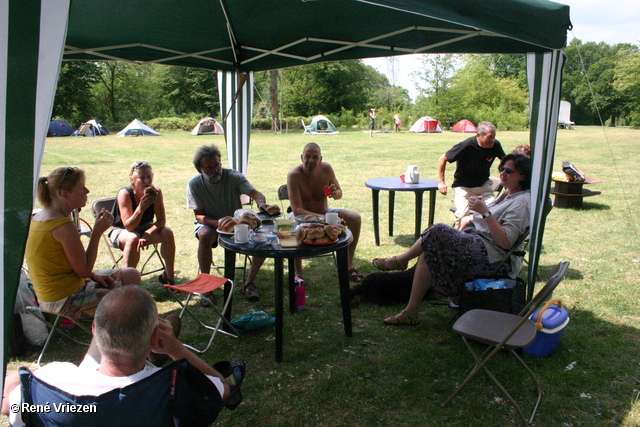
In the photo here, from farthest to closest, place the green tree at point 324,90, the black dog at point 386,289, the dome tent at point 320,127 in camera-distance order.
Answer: the green tree at point 324,90
the dome tent at point 320,127
the black dog at point 386,289

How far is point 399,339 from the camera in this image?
10.8 feet

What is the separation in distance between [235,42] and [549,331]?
163 inches

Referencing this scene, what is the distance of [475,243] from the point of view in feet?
10.9

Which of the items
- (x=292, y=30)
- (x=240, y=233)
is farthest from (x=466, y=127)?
(x=240, y=233)

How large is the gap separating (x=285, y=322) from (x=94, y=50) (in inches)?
141

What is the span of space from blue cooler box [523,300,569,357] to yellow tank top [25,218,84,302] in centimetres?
297

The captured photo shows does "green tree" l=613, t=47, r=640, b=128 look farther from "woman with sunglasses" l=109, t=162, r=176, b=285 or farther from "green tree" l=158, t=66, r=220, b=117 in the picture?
"woman with sunglasses" l=109, t=162, r=176, b=285

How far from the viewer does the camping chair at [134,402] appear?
51.1 inches

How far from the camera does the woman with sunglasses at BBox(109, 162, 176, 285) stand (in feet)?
12.8

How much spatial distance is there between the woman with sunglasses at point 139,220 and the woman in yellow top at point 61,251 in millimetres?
1032

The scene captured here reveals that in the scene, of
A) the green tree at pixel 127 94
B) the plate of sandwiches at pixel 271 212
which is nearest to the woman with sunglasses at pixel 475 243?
the plate of sandwiches at pixel 271 212

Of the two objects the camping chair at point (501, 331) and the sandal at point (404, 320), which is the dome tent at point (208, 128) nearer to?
the sandal at point (404, 320)

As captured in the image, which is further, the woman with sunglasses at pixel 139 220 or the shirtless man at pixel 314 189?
the shirtless man at pixel 314 189

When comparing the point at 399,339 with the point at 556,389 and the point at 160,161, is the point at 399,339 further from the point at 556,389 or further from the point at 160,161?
the point at 160,161
